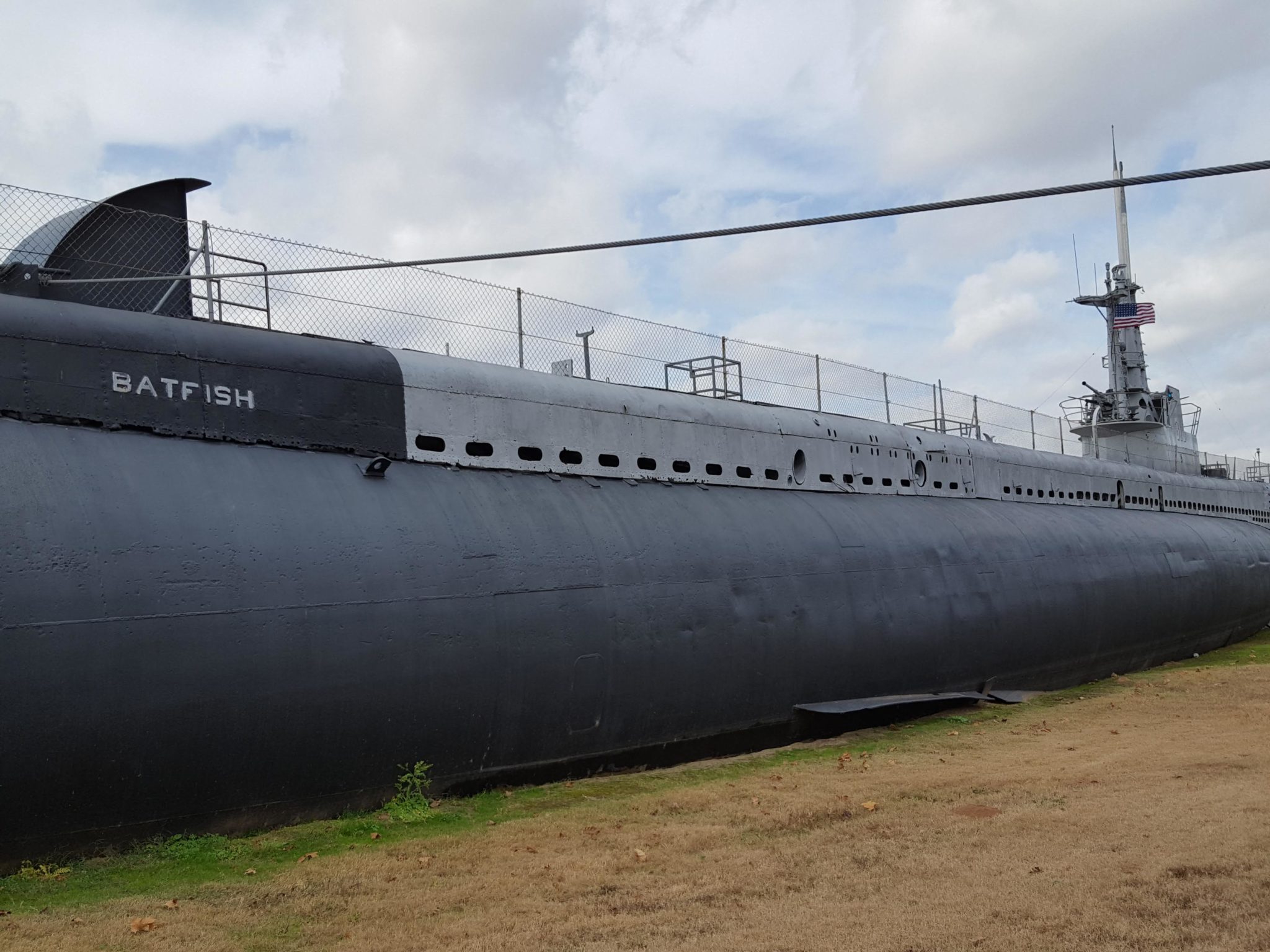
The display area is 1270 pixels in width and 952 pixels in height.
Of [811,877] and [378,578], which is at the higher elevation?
[378,578]

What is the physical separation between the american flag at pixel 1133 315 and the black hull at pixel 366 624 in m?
23.3

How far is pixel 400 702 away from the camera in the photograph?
8.02 metres

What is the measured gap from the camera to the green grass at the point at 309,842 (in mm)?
6246

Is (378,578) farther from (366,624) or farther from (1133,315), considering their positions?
(1133,315)

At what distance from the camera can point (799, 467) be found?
14.3 meters

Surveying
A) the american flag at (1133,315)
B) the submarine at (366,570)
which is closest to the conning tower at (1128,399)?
the american flag at (1133,315)

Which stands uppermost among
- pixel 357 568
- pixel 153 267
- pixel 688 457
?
pixel 153 267

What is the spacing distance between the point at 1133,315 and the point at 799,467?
23.5 metres

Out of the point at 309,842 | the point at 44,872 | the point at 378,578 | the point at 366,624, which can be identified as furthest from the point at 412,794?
the point at 44,872

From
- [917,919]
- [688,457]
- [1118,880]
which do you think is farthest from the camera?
[688,457]

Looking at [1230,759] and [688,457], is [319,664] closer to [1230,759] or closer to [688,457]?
[688,457]

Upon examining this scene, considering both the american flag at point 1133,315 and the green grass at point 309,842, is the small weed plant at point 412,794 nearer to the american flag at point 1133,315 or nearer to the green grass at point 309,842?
the green grass at point 309,842

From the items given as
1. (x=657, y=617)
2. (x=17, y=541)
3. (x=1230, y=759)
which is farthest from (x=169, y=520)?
(x=1230, y=759)

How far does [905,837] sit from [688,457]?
5.72 metres
